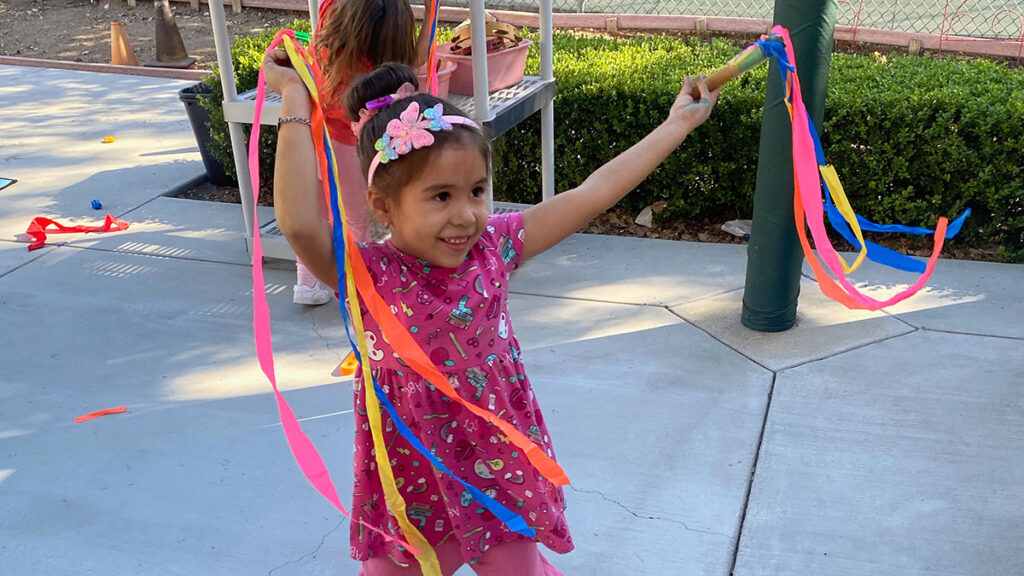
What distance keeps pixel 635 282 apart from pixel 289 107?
2815mm

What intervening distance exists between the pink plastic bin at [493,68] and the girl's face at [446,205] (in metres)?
2.85

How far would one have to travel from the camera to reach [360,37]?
3.23 metres

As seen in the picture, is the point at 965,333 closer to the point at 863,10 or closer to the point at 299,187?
the point at 299,187

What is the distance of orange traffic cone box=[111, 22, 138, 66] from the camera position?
A: 898cm

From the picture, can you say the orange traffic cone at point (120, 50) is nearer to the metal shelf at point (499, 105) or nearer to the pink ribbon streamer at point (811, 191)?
the metal shelf at point (499, 105)

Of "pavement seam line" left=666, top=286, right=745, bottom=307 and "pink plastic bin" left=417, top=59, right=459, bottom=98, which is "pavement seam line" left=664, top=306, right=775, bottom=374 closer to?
"pavement seam line" left=666, top=286, right=745, bottom=307

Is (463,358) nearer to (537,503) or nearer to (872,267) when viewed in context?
(537,503)

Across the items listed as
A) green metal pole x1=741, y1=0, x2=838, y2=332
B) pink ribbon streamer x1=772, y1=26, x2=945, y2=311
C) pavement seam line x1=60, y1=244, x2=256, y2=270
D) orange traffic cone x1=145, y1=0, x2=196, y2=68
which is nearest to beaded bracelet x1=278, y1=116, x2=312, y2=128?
pink ribbon streamer x1=772, y1=26, x2=945, y2=311

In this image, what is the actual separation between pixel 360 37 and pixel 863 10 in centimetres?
818

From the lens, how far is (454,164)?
1821 millimetres

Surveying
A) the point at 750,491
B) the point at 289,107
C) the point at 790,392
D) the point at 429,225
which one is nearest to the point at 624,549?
the point at 750,491

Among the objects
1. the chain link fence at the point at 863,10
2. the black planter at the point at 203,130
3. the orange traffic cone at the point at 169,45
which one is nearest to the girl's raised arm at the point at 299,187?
the black planter at the point at 203,130

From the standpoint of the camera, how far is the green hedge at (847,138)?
14.8 feet

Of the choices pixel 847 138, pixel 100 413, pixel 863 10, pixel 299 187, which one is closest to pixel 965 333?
pixel 847 138
